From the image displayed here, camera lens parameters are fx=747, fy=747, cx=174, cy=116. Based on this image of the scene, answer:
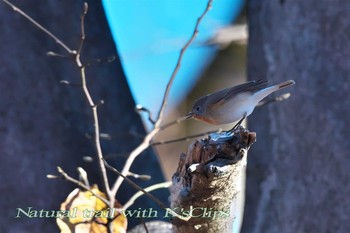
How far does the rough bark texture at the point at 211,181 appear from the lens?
181 centimetres

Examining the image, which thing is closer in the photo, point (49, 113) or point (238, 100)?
point (238, 100)

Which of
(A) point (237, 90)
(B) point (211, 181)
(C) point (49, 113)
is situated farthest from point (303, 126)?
(B) point (211, 181)

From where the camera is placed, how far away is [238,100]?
2.52 meters

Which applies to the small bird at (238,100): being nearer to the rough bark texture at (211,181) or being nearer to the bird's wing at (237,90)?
the bird's wing at (237,90)

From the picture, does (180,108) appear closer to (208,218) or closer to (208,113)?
(208,113)

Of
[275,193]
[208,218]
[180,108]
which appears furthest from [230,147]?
[180,108]

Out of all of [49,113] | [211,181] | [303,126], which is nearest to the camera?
[211,181]

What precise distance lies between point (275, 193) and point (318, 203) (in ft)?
0.77

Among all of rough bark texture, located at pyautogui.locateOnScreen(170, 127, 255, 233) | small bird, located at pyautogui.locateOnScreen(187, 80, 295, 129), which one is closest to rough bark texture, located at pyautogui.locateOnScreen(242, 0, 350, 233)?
small bird, located at pyautogui.locateOnScreen(187, 80, 295, 129)

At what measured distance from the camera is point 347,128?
287cm

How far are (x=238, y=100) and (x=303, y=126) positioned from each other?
577mm

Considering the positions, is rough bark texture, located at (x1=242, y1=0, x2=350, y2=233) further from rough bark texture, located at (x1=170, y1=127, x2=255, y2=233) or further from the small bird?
rough bark texture, located at (x1=170, y1=127, x2=255, y2=233)

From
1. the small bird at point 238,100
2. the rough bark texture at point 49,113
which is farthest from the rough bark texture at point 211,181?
the rough bark texture at point 49,113

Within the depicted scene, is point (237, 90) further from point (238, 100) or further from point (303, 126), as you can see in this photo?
point (303, 126)
